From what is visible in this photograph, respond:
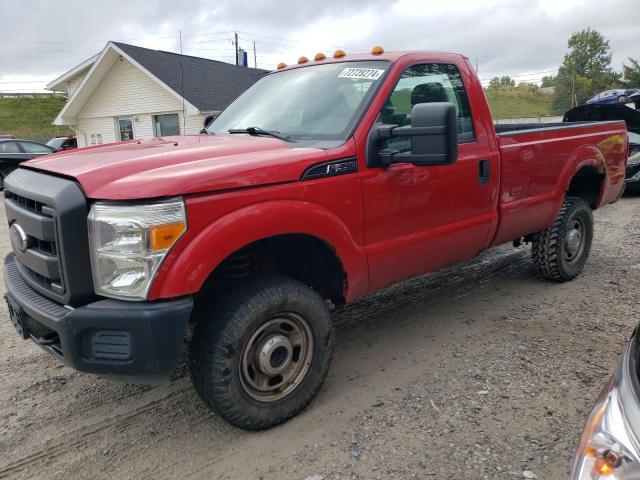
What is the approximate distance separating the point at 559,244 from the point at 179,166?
3854 mm

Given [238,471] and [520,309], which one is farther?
[520,309]

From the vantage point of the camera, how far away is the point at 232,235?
2.51 metres

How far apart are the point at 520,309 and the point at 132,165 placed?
3485 mm

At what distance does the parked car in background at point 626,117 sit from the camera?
9.35 meters

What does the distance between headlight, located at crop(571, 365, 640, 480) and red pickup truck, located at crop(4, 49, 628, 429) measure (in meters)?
1.64

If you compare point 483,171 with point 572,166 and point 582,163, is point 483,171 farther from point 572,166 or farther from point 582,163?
point 582,163

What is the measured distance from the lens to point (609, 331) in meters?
4.07

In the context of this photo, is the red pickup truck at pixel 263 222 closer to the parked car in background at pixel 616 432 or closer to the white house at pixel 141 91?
the parked car in background at pixel 616 432

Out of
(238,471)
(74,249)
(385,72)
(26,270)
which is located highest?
(385,72)

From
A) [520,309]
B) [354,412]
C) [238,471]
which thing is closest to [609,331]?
[520,309]

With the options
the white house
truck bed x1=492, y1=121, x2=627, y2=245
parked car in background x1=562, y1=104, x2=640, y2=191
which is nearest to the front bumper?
truck bed x1=492, y1=121, x2=627, y2=245

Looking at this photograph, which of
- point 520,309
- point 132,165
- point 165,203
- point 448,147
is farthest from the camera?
point 520,309

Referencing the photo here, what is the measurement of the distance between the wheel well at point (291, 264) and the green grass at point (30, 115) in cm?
4331

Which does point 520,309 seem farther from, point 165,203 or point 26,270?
point 26,270
